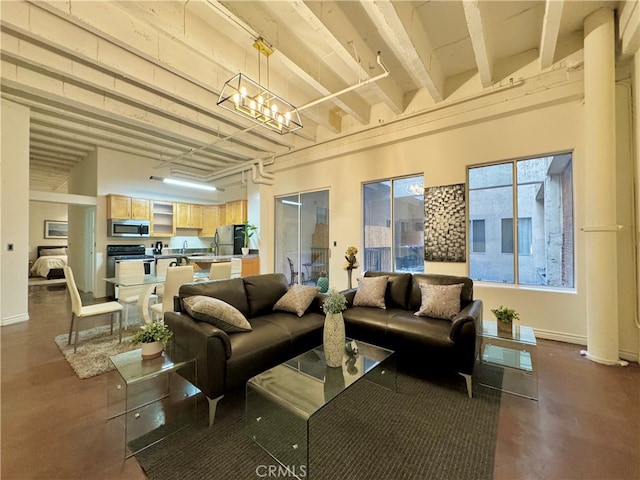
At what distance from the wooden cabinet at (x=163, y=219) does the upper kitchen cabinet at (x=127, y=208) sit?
206mm

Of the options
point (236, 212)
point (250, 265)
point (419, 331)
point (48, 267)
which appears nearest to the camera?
point (419, 331)

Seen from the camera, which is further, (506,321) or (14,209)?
(14,209)

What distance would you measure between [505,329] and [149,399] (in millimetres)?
3325

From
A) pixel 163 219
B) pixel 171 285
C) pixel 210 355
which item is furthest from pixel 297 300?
pixel 163 219

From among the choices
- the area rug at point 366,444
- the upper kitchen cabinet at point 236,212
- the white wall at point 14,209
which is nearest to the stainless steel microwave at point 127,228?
the white wall at point 14,209

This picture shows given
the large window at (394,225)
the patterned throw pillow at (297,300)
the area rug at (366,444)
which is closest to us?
the area rug at (366,444)

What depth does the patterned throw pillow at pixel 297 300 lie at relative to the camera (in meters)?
2.94

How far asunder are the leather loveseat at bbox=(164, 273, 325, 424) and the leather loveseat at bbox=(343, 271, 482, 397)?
0.55 m

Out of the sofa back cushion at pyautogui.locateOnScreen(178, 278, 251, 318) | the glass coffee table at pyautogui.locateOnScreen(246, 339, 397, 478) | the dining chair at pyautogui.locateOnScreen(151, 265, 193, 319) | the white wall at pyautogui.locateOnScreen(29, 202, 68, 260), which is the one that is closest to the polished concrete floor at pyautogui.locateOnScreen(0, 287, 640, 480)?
the glass coffee table at pyautogui.locateOnScreen(246, 339, 397, 478)

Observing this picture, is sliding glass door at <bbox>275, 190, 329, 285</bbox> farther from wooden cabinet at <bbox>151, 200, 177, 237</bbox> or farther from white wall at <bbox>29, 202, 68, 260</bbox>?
white wall at <bbox>29, 202, 68, 260</bbox>

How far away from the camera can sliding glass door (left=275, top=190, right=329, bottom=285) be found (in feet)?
19.0

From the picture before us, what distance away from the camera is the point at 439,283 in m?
3.04

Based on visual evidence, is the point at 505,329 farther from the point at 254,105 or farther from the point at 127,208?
the point at 127,208

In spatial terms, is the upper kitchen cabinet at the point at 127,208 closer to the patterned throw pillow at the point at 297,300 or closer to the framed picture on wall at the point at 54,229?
the patterned throw pillow at the point at 297,300
